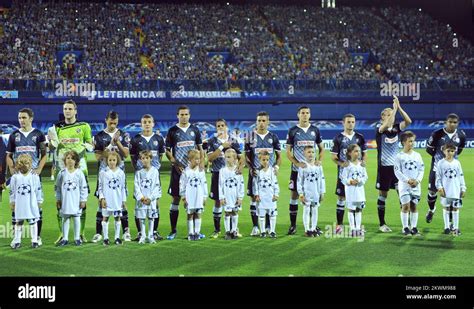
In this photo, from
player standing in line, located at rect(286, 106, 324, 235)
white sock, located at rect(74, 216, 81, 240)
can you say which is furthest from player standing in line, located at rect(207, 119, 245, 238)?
white sock, located at rect(74, 216, 81, 240)

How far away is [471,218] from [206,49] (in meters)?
35.0

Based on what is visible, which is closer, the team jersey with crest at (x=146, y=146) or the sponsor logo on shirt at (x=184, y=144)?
the team jersey with crest at (x=146, y=146)

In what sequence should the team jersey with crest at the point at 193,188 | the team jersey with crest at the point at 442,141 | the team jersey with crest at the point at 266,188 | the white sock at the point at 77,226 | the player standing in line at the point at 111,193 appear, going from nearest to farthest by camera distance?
the white sock at the point at 77,226
the player standing in line at the point at 111,193
the team jersey with crest at the point at 193,188
the team jersey with crest at the point at 266,188
the team jersey with crest at the point at 442,141

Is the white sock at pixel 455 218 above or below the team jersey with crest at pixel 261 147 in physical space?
below

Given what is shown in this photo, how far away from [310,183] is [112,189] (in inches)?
140

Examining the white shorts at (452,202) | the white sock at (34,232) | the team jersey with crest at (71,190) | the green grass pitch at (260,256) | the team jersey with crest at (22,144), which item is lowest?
the green grass pitch at (260,256)

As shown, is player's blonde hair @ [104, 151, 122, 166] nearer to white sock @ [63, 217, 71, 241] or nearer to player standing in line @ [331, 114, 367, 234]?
white sock @ [63, 217, 71, 241]

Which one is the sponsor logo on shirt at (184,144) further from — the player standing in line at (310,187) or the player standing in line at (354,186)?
the player standing in line at (354,186)

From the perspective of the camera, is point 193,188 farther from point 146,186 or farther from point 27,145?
point 27,145

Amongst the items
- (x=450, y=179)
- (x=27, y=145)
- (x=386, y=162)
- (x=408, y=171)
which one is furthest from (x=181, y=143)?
(x=450, y=179)

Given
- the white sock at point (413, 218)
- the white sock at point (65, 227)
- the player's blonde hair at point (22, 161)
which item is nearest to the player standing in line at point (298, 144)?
the white sock at point (413, 218)

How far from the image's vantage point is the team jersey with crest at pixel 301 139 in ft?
38.2

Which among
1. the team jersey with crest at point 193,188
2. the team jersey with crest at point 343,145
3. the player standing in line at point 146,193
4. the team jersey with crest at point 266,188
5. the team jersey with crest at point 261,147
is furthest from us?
the team jersey with crest at point 343,145

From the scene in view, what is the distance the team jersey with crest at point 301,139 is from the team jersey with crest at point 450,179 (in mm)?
2336
